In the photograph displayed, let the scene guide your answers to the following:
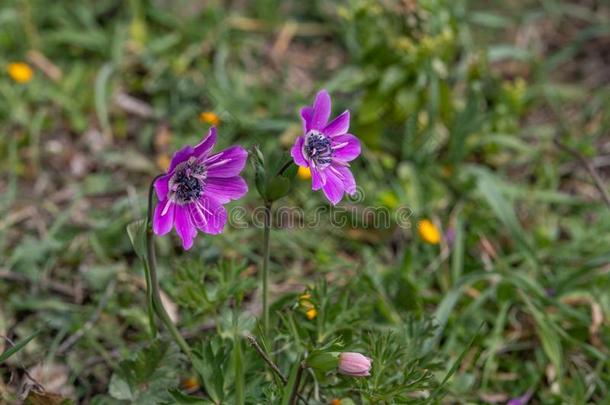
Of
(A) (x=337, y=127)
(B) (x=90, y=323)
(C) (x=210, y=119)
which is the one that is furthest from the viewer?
(C) (x=210, y=119)

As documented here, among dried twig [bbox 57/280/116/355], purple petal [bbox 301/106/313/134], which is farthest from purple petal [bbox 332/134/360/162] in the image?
dried twig [bbox 57/280/116/355]

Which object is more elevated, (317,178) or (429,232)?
(317,178)

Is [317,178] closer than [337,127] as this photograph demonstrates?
Yes

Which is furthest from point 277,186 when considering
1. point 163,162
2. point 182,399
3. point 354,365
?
point 163,162

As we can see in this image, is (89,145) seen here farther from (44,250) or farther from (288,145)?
(288,145)

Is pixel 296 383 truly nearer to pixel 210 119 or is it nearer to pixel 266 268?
pixel 266 268

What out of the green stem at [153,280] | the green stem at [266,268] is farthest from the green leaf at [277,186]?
the green stem at [153,280]

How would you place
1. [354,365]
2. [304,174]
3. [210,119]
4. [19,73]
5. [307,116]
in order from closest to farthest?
[354,365], [307,116], [304,174], [210,119], [19,73]

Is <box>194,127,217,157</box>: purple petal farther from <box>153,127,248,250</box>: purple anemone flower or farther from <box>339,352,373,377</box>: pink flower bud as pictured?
<box>339,352,373,377</box>: pink flower bud
